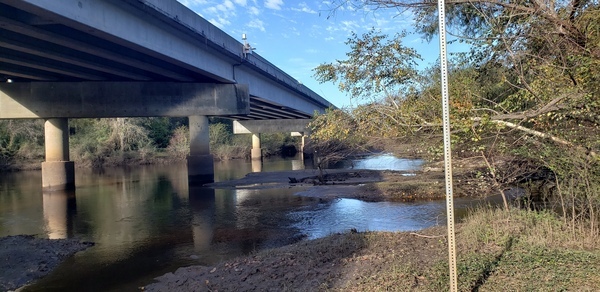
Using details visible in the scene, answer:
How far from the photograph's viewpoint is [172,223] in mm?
14922

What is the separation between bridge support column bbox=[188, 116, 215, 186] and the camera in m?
27.8

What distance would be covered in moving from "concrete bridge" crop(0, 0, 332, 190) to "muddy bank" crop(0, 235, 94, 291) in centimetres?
641

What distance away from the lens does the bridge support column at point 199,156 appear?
91.1ft

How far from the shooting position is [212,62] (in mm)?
24562

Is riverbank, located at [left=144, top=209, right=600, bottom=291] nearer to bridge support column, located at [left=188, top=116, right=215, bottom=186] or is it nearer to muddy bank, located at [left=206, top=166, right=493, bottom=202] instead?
muddy bank, located at [left=206, top=166, right=493, bottom=202]

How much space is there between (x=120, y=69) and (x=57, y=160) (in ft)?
27.1

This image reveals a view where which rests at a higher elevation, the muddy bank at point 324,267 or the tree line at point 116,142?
the tree line at point 116,142

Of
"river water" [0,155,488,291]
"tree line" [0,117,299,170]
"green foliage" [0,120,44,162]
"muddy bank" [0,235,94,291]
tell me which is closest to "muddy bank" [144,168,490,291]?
"river water" [0,155,488,291]

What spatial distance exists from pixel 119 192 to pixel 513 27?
72.5 ft

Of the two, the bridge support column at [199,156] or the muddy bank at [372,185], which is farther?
the bridge support column at [199,156]

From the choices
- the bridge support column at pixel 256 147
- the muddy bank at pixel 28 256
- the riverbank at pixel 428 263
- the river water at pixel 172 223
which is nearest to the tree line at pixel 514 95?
the riverbank at pixel 428 263

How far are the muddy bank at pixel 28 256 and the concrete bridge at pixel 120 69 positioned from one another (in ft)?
21.0

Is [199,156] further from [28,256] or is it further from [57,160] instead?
[28,256]

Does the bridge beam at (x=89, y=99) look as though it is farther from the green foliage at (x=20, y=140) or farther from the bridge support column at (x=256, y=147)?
the bridge support column at (x=256, y=147)
